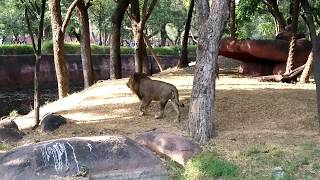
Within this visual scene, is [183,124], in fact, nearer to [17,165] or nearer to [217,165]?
[217,165]

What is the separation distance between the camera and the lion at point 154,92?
9.81 m

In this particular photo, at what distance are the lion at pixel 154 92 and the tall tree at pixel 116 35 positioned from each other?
8326mm

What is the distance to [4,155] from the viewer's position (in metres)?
7.26

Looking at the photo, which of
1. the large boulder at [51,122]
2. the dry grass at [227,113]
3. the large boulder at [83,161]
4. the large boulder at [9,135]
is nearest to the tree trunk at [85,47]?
the dry grass at [227,113]

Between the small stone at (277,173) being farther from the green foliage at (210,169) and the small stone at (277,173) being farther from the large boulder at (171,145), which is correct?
the large boulder at (171,145)

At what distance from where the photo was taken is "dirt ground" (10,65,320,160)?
862 centimetres

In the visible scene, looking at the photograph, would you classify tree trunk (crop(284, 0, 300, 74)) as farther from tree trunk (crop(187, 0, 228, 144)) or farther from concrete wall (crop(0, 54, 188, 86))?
concrete wall (crop(0, 54, 188, 86))

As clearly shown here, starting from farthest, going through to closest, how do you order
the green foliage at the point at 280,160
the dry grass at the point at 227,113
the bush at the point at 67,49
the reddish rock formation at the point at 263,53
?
the bush at the point at 67,49
the reddish rock formation at the point at 263,53
the dry grass at the point at 227,113
the green foliage at the point at 280,160

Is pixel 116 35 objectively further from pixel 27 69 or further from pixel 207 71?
pixel 27 69

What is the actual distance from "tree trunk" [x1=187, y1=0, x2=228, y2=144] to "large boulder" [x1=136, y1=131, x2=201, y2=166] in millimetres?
449

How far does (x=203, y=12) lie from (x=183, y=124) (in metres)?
2.11

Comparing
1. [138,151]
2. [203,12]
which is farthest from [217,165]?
[203,12]

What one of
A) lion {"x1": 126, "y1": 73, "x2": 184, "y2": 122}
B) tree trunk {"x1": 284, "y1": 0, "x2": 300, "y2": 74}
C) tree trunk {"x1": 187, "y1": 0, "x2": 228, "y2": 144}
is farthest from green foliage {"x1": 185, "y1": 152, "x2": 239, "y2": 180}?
tree trunk {"x1": 284, "y1": 0, "x2": 300, "y2": 74}

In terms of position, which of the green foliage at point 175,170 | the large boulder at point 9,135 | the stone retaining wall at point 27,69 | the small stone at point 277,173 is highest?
the large boulder at point 9,135
